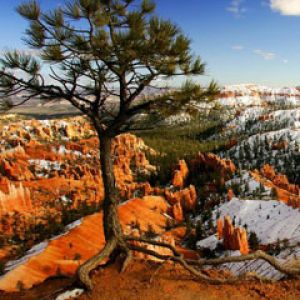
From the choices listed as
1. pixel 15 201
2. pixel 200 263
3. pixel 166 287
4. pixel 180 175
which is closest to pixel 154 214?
pixel 15 201

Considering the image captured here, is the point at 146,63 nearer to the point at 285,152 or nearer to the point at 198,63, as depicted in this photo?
the point at 198,63

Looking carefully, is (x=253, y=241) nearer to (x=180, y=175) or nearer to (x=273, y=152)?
(x=180, y=175)

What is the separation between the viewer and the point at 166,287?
6.17 metres

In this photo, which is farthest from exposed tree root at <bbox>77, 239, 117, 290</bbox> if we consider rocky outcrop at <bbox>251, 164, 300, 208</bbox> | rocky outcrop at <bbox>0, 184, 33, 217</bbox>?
rocky outcrop at <bbox>251, 164, 300, 208</bbox>

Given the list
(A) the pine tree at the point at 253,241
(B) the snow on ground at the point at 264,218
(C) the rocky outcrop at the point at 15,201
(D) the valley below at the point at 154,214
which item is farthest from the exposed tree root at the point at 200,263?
(C) the rocky outcrop at the point at 15,201

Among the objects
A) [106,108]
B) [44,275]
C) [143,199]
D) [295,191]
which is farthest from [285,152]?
[106,108]

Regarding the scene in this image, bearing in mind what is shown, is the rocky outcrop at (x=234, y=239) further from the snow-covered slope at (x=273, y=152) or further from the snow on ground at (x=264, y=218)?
the snow-covered slope at (x=273, y=152)

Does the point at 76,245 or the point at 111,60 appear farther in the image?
the point at 76,245

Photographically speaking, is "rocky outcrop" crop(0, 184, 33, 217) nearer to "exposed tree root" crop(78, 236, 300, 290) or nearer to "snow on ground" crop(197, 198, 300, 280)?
"snow on ground" crop(197, 198, 300, 280)

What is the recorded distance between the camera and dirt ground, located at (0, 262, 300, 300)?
578cm

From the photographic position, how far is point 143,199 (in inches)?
1521

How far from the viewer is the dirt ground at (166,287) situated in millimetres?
5777

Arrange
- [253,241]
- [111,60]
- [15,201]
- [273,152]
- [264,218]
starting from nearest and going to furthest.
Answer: [111,60], [253,241], [264,218], [15,201], [273,152]

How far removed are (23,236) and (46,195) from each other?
56.3 ft
